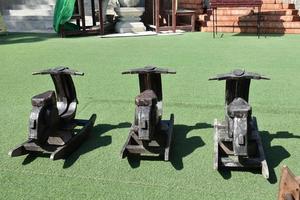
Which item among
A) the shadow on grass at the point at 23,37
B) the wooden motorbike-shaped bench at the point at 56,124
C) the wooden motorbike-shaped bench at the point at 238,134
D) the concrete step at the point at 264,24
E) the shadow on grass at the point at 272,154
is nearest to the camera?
the wooden motorbike-shaped bench at the point at 238,134

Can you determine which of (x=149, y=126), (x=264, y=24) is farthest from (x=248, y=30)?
(x=149, y=126)

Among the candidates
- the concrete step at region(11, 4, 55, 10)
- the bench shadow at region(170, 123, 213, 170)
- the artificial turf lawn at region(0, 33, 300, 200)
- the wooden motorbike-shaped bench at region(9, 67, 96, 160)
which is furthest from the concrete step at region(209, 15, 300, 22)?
the wooden motorbike-shaped bench at region(9, 67, 96, 160)

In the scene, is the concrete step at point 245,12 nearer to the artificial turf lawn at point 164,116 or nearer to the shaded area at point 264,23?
the shaded area at point 264,23

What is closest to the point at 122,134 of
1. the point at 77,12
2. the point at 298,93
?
the point at 298,93

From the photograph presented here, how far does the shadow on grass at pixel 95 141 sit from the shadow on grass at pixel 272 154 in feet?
3.48

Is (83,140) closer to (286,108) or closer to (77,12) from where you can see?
(286,108)

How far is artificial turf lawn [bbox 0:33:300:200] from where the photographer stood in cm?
227

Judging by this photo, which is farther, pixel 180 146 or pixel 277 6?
pixel 277 6

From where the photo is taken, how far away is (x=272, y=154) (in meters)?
2.65

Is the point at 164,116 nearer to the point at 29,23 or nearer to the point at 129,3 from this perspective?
the point at 129,3

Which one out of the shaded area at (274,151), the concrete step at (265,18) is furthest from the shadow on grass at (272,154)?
the concrete step at (265,18)

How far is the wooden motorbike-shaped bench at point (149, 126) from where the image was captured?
2447 millimetres

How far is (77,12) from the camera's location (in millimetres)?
9875

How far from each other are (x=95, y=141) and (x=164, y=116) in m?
0.85
